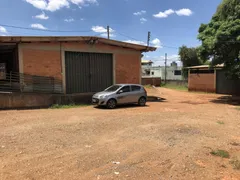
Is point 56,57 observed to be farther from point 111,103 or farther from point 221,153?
point 221,153

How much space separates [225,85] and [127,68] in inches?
504

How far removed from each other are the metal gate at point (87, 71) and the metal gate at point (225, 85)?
13.9 meters

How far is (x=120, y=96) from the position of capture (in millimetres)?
13578

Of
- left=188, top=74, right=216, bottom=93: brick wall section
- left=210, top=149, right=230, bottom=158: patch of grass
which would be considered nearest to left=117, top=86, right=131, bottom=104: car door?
left=210, top=149, right=230, bottom=158: patch of grass

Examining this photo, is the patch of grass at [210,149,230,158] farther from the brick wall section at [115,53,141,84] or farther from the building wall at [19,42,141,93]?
the brick wall section at [115,53,141,84]

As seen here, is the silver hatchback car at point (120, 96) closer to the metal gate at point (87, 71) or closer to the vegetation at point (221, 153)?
the metal gate at point (87, 71)

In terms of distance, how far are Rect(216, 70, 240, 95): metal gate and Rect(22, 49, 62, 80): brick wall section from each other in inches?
699

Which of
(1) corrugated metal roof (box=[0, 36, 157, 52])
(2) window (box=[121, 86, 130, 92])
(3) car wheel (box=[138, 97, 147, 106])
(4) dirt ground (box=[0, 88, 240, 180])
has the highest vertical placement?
(1) corrugated metal roof (box=[0, 36, 157, 52])

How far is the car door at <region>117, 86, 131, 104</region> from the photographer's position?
13.6 metres

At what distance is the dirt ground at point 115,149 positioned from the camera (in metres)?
4.49

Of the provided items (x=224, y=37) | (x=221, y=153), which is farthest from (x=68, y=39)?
(x=221, y=153)

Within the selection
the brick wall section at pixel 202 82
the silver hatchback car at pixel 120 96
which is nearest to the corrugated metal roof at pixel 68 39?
the silver hatchback car at pixel 120 96

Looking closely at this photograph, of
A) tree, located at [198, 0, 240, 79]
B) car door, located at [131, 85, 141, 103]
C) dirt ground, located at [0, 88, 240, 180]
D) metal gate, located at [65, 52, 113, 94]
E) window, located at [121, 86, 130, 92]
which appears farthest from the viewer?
tree, located at [198, 0, 240, 79]

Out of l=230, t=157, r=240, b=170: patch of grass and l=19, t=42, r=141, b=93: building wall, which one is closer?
l=230, t=157, r=240, b=170: patch of grass
